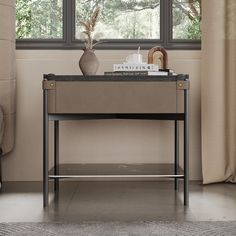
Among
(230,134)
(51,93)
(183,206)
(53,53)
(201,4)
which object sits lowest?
(183,206)

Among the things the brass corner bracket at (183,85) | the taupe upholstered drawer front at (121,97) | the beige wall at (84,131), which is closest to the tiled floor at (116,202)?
the beige wall at (84,131)

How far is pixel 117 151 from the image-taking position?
406 centimetres

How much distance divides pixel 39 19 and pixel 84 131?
3.03 ft

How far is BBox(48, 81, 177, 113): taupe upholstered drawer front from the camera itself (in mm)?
3293

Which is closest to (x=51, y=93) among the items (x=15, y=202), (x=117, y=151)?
(x=15, y=202)

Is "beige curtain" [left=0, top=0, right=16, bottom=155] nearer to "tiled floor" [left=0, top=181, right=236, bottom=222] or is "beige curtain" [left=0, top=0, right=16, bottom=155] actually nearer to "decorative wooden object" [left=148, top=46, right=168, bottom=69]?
"tiled floor" [left=0, top=181, right=236, bottom=222]

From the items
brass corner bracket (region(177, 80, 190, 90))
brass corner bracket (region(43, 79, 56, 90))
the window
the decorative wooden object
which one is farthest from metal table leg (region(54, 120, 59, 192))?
brass corner bracket (region(177, 80, 190, 90))

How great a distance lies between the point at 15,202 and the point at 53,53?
1248mm

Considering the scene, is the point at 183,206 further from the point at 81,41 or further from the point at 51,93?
the point at 81,41

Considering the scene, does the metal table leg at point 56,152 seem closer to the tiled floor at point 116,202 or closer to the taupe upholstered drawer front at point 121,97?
the tiled floor at point 116,202

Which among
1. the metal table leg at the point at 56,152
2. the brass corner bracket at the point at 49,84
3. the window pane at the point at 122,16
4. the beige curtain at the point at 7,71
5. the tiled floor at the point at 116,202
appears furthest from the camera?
the window pane at the point at 122,16

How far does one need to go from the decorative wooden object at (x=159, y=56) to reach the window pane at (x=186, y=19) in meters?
0.37

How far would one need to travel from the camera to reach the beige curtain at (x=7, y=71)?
3.78m

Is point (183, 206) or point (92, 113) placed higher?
point (92, 113)
